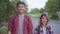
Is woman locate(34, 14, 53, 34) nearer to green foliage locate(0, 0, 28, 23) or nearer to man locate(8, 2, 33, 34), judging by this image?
man locate(8, 2, 33, 34)

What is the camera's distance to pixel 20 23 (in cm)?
517

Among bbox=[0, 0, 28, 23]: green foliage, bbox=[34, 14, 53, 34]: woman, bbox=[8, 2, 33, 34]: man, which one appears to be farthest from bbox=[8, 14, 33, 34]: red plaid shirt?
bbox=[0, 0, 28, 23]: green foliage

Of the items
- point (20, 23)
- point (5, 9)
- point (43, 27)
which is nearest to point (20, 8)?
point (20, 23)

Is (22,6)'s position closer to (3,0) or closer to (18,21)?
(18,21)

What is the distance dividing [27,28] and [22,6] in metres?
0.50

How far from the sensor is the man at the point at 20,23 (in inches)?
203

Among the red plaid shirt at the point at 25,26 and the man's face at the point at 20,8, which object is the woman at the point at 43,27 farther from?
the man's face at the point at 20,8

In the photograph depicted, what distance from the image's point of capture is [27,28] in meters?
5.24

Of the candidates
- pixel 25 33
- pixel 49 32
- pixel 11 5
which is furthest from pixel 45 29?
pixel 11 5

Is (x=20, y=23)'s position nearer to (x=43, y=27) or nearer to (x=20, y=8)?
(x=20, y=8)

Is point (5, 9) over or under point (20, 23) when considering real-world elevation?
under

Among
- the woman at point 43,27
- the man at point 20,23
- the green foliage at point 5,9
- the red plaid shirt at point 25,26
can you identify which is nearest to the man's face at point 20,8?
the man at point 20,23

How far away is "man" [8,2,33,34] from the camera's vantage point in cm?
515

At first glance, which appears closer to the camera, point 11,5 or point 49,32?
point 49,32
